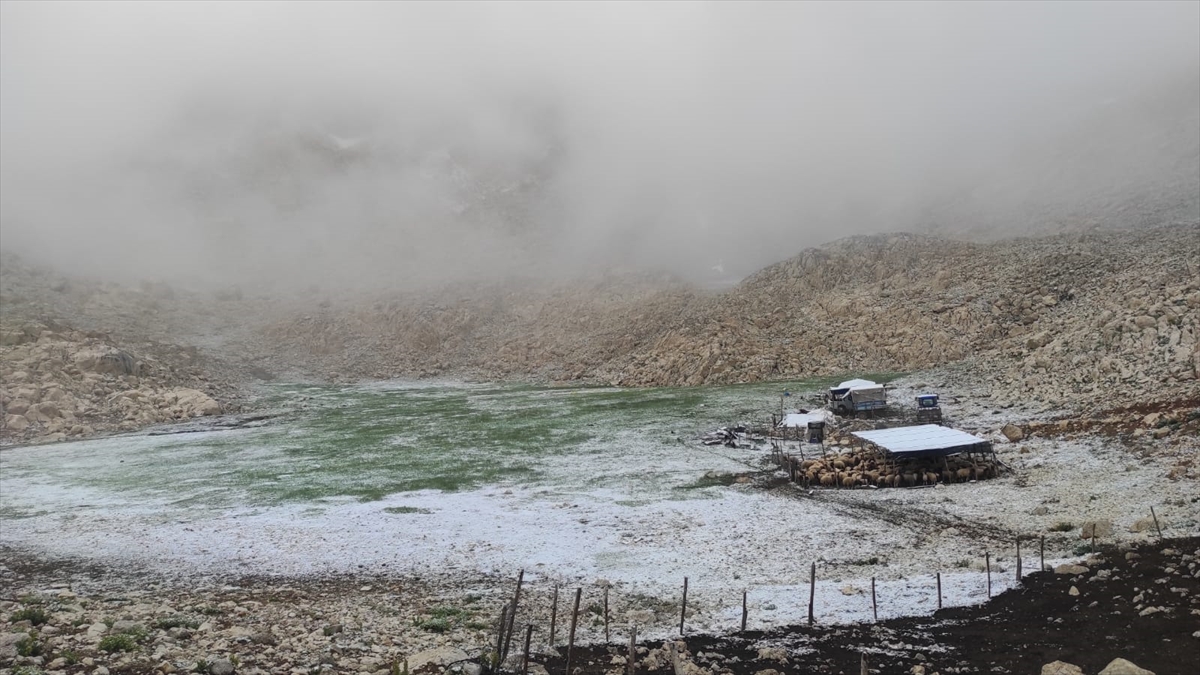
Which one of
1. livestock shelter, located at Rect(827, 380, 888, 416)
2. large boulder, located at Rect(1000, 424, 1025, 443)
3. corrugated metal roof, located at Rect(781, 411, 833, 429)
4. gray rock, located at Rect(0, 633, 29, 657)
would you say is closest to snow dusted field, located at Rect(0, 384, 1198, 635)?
large boulder, located at Rect(1000, 424, 1025, 443)

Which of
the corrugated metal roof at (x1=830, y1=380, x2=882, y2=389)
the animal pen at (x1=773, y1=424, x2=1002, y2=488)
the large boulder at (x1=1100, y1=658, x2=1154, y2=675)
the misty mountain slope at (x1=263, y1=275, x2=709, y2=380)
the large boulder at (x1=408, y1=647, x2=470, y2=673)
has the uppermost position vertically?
the misty mountain slope at (x1=263, y1=275, x2=709, y2=380)

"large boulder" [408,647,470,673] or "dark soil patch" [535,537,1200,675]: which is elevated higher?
"dark soil patch" [535,537,1200,675]

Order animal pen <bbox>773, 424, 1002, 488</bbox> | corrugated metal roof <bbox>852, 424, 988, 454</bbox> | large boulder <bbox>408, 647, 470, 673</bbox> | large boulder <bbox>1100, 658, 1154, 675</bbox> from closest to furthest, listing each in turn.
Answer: large boulder <bbox>1100, 658, 1154, 675</bbox> < large boulder <bbox>408, 647, 470, 673</bbox> < corrugated metal roof <bbox>852, 424, 988, 454</bbox> < animal pen <bbox>773, 424, 1002, 488</bbox>

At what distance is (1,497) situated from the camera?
3188 cm

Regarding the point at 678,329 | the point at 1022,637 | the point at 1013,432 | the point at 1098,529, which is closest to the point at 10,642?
the point at 1022,637

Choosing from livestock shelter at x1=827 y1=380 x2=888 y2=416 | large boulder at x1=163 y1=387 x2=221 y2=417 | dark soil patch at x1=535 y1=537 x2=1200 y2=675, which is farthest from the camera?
large boulder at x1=163 y1=387 x2=221 y2=417

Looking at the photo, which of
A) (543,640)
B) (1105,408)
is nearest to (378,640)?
(543,640)

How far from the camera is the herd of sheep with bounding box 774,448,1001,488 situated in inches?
1046

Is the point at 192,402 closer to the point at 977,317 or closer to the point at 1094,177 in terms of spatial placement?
the point at 977,317

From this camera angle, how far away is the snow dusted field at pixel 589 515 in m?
18.2

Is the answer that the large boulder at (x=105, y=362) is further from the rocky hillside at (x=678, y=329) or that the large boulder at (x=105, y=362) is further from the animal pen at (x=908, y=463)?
the animal pen at (x=908, y=463)

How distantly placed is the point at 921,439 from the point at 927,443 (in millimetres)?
827

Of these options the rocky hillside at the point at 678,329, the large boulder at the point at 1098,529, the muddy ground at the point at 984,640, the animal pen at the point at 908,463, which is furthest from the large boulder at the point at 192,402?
the large boulder at the point at 1098,529

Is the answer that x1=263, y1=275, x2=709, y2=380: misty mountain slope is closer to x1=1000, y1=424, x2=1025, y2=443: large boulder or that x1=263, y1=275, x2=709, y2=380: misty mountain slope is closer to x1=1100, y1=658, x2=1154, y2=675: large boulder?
x1=1000, y1=424, x2=1025, y2=443: large boulder
